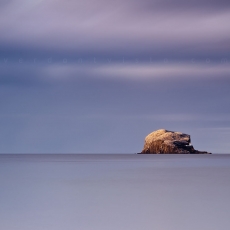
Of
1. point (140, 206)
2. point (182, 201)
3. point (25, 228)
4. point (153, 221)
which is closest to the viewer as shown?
point (25, 228)

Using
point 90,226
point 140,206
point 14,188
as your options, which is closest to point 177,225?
point 90,226

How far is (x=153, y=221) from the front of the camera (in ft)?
69.9

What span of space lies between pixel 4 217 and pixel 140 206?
7599 mm

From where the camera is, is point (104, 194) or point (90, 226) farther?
point (104, 194)

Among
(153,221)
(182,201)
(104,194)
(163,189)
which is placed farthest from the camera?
(163,189)

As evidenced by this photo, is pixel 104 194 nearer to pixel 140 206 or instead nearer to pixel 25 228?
pixel 140 206

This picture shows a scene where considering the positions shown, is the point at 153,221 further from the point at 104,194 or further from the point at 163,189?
the point at 163,189

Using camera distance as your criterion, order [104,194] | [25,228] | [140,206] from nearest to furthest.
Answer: [25,228], [140,206], [104,194]

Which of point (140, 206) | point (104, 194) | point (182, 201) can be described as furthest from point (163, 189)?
point (140, 206)

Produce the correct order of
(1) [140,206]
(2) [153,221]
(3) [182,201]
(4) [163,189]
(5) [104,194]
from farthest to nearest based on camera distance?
(4) [163,189]
(5) [104,194]
(3) [182,201]
(1) [140,206]
(2) [153,221]

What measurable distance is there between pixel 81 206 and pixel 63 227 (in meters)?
6.34

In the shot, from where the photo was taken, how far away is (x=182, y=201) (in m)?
28.4

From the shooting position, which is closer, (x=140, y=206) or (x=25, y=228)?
(x=25, y=228)

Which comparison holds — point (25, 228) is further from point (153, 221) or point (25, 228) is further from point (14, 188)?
point (14, 188)
